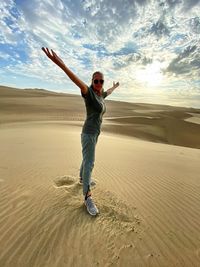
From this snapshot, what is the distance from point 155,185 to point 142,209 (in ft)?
5.18

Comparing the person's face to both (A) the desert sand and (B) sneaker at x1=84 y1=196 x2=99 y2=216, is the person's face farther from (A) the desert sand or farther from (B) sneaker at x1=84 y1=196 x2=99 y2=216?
(A) the desert sand

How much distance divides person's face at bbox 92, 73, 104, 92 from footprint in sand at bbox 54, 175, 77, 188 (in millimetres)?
2487

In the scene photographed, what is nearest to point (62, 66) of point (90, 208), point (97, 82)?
point (97, 82)

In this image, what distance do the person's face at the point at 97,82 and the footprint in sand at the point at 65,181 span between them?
2.49 m

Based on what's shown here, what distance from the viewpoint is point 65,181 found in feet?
18.8

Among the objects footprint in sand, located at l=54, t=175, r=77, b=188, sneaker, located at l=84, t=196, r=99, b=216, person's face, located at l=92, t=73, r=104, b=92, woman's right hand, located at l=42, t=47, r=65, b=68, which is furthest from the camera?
footprint in sand, located at l=54, t=175, r=77, b=188

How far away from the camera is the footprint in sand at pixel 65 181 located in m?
5.41

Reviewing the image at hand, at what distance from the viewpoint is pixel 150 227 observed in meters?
3.77

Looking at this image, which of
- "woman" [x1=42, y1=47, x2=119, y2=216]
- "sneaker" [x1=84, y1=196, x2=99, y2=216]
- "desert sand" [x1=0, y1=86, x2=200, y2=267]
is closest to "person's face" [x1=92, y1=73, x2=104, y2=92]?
"woman" [x1=42, y1=47, x2=119, y2=216]

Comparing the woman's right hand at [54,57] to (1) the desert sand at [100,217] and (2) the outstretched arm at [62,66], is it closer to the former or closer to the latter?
(2) the outstretched arm at [62,66]

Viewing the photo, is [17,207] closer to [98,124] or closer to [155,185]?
[98,124]

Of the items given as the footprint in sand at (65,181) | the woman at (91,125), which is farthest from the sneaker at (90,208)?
the footprint in sand at (65,181)

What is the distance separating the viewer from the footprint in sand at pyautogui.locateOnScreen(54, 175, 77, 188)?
5.41 m

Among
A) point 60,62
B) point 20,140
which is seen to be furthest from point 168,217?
point 20,140
